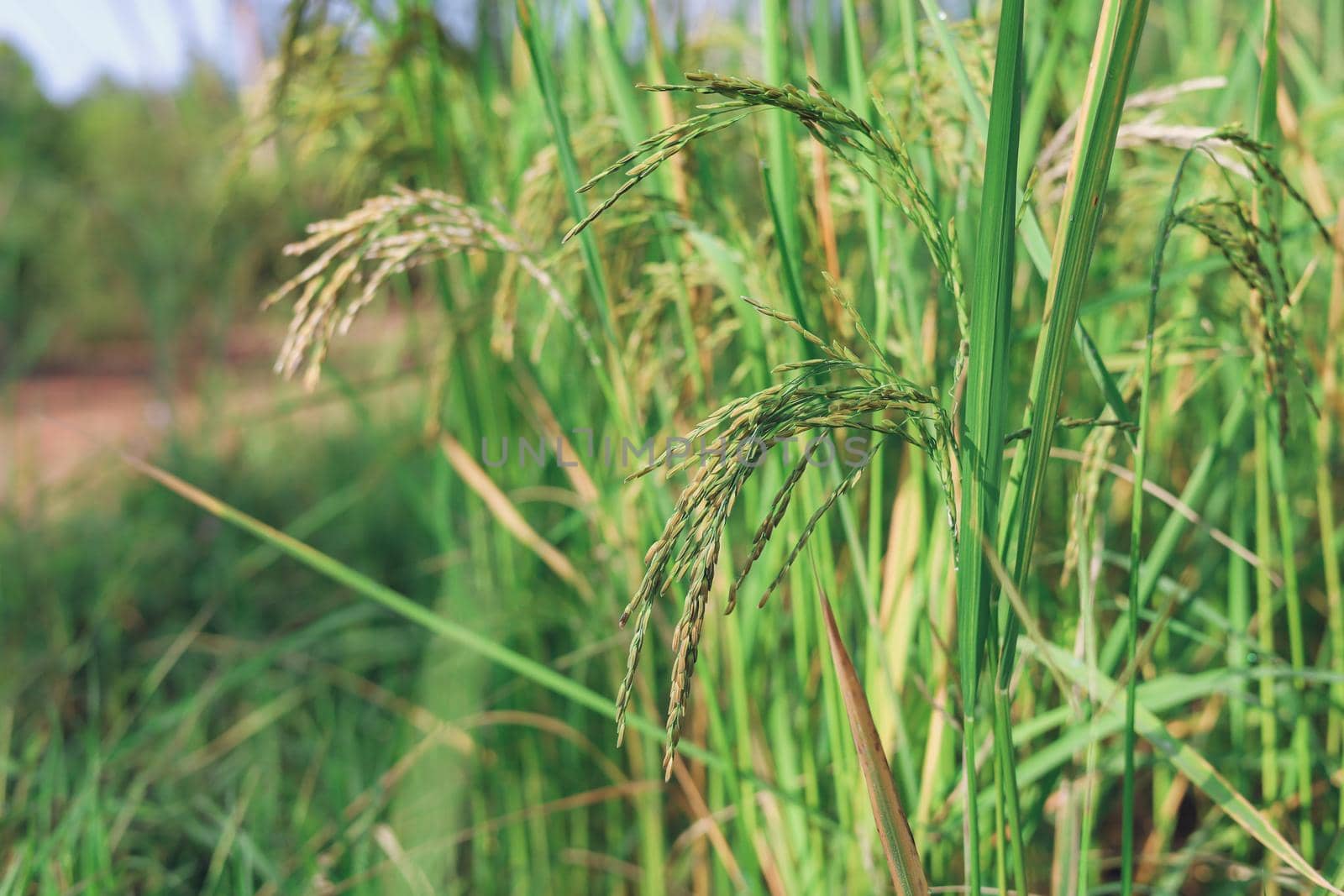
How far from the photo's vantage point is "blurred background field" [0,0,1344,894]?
68 cm

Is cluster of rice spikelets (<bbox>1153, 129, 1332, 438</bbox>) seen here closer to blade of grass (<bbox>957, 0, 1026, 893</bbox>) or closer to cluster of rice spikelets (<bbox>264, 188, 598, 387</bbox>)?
blade of grass (<bbox>957, 0, 1026, 893</bbox>)

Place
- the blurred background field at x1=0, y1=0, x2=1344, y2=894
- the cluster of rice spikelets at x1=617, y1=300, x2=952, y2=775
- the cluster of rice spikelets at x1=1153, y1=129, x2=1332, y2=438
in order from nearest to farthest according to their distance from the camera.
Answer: the cluster of rice spikelets at x1=617, y1=300, x2=952, y2=775 < the cluster of rice spikelets at x1=1153, y1=129, x2=1332, y2=438 < the blurred background field at x1=0, y1=0, x2=1344, y2=894

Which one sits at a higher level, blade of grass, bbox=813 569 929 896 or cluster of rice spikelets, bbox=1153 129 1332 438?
cluster of rice spikelets, bbox=1153 129 1332 438

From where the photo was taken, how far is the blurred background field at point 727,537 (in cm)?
68

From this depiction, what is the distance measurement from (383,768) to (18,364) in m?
0.97

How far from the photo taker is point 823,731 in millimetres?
841

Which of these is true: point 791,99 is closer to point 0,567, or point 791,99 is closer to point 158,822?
point 158,822

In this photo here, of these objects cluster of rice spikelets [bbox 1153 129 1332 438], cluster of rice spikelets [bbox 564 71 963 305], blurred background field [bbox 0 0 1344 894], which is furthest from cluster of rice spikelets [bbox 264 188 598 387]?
cluster of rice spikelets [bbox 1153 129 1332 438]

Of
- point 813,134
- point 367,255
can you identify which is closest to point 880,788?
point 813,134

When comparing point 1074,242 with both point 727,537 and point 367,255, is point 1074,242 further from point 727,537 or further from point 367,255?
point 367,255

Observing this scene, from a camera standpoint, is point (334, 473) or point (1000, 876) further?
point (334, 473)

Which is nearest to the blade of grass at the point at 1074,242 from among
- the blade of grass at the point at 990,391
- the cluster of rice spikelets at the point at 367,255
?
the blade of grass at the point at 990,391

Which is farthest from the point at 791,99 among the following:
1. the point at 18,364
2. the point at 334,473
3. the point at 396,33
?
the point at 334,473

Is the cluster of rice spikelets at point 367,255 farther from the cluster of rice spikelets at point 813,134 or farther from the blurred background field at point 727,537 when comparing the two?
the cluster of rice spikelets at point 813,134
